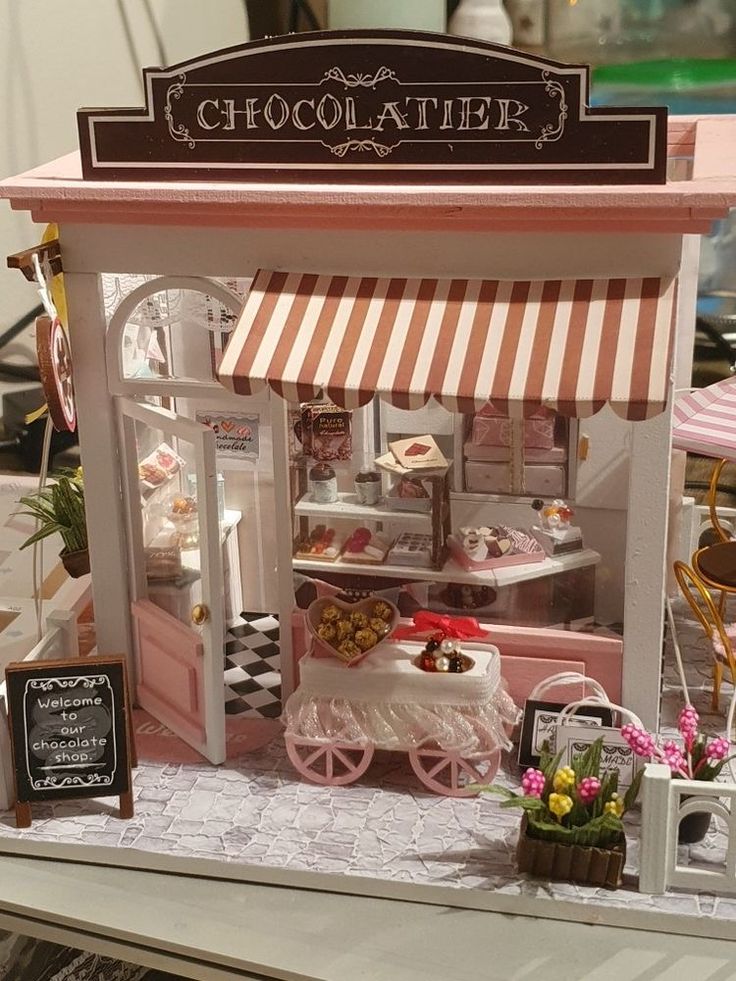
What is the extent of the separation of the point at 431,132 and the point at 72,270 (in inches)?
77.1

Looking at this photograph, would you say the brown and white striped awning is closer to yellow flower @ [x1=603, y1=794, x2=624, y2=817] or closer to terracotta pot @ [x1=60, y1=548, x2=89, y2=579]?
yellow flower @ [x1=603, y1=794, x2=624, y2=817]

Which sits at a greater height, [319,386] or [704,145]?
[704,145]

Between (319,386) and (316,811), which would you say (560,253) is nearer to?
(319,386)

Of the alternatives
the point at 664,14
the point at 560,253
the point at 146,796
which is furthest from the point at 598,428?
the point at 664,14

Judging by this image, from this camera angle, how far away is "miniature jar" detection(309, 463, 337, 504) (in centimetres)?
634

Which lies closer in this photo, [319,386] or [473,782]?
[319,386]

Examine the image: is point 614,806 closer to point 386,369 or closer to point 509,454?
point 509,454

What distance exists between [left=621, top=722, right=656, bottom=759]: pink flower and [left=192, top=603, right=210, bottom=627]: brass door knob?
6.87ft

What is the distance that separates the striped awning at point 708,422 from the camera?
5.94 metres

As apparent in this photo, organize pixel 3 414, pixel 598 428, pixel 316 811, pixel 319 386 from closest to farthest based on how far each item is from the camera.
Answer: pixel 319 386, pixel 316 811, pixel 598 428, pixel 3 414

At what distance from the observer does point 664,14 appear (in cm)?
855

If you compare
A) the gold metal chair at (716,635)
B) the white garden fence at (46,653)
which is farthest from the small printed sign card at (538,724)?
the white garden fence at (46,653)

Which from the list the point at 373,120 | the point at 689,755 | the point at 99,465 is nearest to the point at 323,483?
the point at 99,465

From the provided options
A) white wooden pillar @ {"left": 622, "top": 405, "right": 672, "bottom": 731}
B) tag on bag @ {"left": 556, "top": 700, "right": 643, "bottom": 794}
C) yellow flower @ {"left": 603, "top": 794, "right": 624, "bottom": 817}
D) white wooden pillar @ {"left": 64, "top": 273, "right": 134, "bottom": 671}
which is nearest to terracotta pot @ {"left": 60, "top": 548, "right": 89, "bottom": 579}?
white wooden pillar @ {"left": 64, "top": 273, "right": 134, "bottom": 671}
